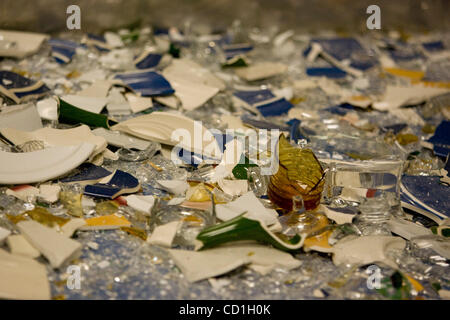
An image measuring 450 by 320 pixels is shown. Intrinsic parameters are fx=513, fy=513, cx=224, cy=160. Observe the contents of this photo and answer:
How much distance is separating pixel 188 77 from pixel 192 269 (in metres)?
1.06

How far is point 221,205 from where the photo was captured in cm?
129

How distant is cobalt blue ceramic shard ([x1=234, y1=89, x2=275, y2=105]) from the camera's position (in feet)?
6.16

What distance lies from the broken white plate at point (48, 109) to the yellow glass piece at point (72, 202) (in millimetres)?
446

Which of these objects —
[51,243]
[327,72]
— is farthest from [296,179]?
[327,72]

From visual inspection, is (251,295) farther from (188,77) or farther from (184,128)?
(188,77)

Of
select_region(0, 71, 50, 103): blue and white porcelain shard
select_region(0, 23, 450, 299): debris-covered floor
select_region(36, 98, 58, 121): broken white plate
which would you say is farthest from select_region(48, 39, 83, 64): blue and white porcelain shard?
select_region(36, 98, 58, 121): broken white plate

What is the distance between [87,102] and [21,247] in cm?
70

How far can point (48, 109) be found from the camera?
5.49ft

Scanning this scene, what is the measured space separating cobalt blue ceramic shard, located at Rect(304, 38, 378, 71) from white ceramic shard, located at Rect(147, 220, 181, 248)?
1.41 m

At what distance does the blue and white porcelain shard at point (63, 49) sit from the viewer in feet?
6.68

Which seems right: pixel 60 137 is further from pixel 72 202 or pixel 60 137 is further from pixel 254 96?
pixel 254 96

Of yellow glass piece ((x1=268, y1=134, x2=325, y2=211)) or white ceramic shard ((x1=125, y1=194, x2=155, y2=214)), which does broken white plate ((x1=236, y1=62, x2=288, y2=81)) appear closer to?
yellow glass piece ((x1=268, y1=134, x2=325, y2=211))

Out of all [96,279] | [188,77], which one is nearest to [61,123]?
[188,77]

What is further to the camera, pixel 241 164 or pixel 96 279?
pixel 241 164
